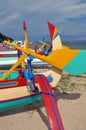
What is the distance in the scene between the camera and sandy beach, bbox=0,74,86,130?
4691mm

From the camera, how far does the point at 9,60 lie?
10.4 meters

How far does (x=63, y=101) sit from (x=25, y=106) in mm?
1024

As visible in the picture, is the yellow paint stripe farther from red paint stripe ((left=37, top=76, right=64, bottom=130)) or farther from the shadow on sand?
the shadow on sand

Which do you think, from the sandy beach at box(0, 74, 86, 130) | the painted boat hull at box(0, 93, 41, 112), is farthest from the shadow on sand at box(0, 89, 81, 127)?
the painted boat hull at box(0, 93, 41, 112)

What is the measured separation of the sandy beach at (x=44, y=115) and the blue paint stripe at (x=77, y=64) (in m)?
0.98

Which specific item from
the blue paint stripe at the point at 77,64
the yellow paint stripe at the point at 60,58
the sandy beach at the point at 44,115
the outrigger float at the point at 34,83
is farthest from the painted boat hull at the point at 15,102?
the blue paint stripe at the point at 77,64

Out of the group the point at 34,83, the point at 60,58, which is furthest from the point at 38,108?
the point at 60,58

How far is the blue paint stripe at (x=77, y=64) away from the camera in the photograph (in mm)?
4984

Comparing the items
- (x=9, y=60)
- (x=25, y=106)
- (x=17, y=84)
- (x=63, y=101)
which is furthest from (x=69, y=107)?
(x=9, y=60)

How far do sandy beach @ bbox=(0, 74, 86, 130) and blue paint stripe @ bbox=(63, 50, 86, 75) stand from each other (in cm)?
98

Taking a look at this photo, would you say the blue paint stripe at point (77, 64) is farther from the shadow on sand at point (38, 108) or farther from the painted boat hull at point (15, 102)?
the shadow on sand at point (38, 108)

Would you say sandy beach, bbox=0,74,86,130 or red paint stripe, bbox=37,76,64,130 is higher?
red paint stripe, bbox=37,76,64,130

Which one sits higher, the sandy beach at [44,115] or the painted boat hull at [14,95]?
the painted boat hull at [14,95]

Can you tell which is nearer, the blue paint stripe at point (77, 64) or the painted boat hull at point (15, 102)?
the painted boat hull at point (15, 102)
